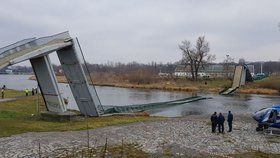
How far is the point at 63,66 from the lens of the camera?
113ft

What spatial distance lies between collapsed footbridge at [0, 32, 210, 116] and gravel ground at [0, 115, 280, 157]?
6.63 metres

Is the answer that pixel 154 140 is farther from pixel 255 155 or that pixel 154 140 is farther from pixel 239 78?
pixel 239 78

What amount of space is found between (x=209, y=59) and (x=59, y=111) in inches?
3666

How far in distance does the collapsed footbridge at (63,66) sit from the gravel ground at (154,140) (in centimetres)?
663

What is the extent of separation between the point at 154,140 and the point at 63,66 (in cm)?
1385

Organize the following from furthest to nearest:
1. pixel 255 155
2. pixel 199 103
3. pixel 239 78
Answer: pixel 239 78 < pixel 199 103 < pixel 255 155

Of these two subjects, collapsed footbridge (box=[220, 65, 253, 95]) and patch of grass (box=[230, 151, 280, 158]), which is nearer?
patch of grass (box=[230, 151, 280, 158])

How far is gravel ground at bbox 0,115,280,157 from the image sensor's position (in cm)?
2064

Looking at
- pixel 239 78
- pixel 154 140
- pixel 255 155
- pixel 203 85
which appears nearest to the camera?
pixel 255 155

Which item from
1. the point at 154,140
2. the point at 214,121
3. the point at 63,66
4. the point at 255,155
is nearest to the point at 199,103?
the point at 63,66

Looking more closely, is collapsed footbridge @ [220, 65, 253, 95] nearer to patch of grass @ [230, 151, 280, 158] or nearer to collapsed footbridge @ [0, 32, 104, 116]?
collapsed footbridge @ [0, 32, 104, 116]

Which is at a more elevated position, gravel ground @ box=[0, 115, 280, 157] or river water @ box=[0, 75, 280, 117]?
gravel ground @ box=[0, 115, 280, 157]

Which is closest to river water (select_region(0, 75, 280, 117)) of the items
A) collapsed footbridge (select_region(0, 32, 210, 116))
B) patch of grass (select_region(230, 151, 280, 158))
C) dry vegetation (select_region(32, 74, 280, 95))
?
collapsed footbridge (select_region(0, 32, 210, 116))

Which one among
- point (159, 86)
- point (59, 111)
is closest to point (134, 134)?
point (59, 111)
